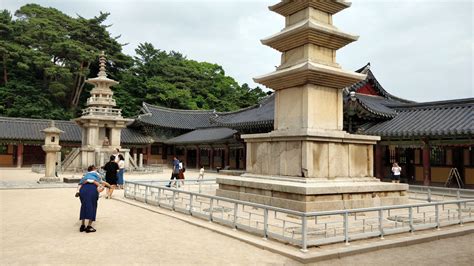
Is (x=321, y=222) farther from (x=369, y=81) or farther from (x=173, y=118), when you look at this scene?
(x=173, y=118)

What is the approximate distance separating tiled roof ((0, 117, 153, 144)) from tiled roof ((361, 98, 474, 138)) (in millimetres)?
30292

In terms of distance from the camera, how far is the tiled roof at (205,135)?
1531 inches

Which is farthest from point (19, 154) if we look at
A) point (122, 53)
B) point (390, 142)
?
point (390, 142)

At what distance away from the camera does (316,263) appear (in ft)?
21.0

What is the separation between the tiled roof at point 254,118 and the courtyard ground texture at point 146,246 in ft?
62.4

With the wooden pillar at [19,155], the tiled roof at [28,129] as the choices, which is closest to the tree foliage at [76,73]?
the tiled roof at [28,129]

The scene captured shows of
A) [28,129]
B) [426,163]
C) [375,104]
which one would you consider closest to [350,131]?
[375,104]

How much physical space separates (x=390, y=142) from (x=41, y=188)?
808 inches

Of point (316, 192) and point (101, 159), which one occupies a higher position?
point (101, 159)

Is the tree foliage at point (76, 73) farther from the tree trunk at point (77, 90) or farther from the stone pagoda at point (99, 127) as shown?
the stone pagoda at point (99, 127)

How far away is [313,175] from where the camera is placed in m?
10.5

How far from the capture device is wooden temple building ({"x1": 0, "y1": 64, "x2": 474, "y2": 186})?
21352 mm

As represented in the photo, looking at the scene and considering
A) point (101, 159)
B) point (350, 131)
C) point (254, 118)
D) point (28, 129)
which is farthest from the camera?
point (28, 129)

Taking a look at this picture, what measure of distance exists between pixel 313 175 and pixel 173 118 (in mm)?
41795
